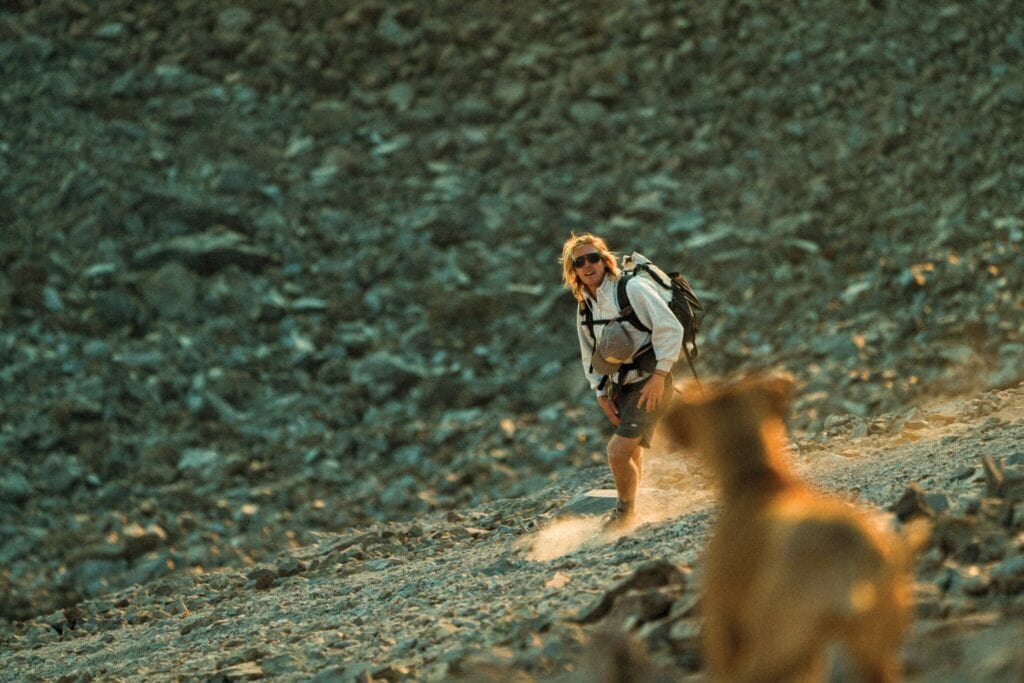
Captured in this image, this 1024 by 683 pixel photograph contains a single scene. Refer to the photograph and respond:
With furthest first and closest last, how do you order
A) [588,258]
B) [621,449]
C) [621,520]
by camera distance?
1. [621,520]
2. [621,449]
3. [588,258]

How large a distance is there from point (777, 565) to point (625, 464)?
17.2 feet

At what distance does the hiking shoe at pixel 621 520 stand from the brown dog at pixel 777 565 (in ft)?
17.4

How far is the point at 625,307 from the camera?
794 cm

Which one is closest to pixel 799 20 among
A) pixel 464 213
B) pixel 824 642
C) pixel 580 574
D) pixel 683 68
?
pixel 683 68

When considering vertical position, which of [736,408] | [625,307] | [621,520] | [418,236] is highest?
[736,408]

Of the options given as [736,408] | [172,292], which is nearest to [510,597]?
[736,408]

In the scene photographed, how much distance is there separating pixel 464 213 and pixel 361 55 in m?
3.97

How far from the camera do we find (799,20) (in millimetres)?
21188

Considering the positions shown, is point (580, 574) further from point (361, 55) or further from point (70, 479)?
point (361, 55)

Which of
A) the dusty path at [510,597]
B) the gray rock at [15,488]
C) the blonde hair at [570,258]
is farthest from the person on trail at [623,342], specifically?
the gray rock at [15,488]

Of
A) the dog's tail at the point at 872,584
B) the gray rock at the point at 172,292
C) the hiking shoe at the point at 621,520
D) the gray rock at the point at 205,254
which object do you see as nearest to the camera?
the dog's tail at the point at 872,584

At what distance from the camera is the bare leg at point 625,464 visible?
26.8ft

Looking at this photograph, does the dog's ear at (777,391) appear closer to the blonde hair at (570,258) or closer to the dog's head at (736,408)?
the dog's head at (736,408)

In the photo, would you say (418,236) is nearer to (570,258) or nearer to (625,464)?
(625,464)
